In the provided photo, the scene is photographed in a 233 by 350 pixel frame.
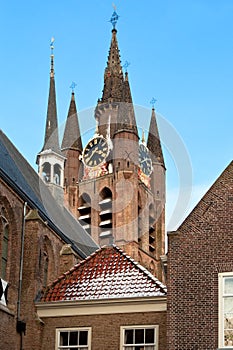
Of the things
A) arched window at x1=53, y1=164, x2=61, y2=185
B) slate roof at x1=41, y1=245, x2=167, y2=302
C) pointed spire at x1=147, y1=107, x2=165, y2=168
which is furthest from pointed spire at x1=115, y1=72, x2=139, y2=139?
slate roof at x1=41, y1=245, x2=167, y2=302

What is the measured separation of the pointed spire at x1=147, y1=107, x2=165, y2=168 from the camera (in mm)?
71750

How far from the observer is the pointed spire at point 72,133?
69562 mm

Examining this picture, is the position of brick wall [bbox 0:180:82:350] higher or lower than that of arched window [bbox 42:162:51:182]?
lower

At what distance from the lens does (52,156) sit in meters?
55.2

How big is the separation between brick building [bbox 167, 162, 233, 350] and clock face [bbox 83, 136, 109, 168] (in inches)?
1864

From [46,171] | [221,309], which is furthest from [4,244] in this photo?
[46,171]

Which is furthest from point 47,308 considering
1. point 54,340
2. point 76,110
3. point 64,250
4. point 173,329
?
point 76,110

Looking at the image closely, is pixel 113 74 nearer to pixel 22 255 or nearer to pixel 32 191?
pixel 32 191

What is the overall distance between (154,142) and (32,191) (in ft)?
132

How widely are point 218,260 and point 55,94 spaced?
45387 mm

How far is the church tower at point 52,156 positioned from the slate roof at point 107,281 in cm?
2373

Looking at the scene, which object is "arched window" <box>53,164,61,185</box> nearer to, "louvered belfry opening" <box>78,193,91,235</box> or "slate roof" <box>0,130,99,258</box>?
"slate roof" <box>0,130,99,258</box>

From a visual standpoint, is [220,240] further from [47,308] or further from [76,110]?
[76,110]

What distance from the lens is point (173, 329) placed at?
19.3m
